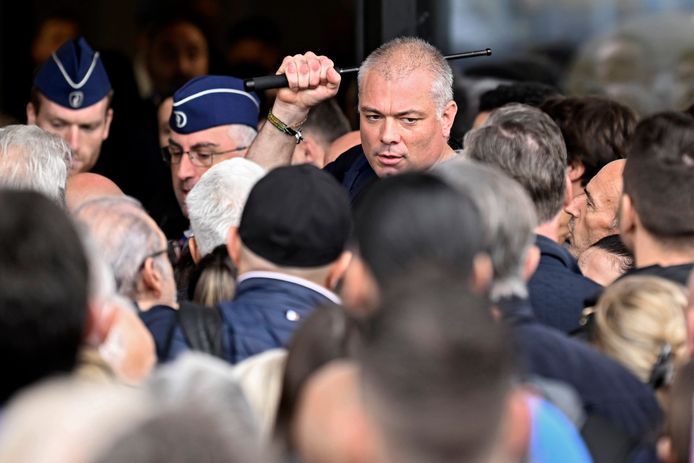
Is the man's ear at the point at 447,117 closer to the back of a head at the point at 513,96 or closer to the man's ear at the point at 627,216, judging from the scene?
the back of a head at the point at 513,96

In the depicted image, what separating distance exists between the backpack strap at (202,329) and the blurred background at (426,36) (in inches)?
105

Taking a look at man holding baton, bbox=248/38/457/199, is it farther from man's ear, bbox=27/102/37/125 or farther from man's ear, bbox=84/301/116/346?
man's ear, bbox=84/301/116/346

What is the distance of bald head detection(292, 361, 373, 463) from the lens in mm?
2170

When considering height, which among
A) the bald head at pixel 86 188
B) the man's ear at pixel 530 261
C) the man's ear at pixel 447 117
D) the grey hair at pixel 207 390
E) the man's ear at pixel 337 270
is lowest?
the bald head at pixel 86 188

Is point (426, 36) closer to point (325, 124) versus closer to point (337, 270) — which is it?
point (325, 124)

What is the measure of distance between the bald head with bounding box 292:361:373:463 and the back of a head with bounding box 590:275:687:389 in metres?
0.83

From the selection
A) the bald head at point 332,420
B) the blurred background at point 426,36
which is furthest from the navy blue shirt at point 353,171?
the bald head at point 332,420

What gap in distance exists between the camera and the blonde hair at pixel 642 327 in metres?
3.05

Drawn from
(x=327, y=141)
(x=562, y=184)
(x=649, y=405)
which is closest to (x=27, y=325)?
(x=649, y=405)

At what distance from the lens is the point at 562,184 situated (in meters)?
3.88

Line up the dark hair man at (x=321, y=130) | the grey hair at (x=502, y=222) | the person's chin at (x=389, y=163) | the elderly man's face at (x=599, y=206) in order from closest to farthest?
the grey hair at (x=502, y=222)
the elderly man's face at (x=599, y=206)
the person's chin at (x=389, y=163)
the dark hair man at (x=321, y=130)

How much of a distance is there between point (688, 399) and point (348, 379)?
0.68 metres

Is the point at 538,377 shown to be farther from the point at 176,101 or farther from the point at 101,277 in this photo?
the point at 176,101

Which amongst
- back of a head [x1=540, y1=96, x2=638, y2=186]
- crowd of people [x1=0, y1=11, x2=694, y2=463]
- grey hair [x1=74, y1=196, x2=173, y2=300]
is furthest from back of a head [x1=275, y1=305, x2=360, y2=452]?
back of a head [x1=540, y1=96, x2=638, y2=186]
